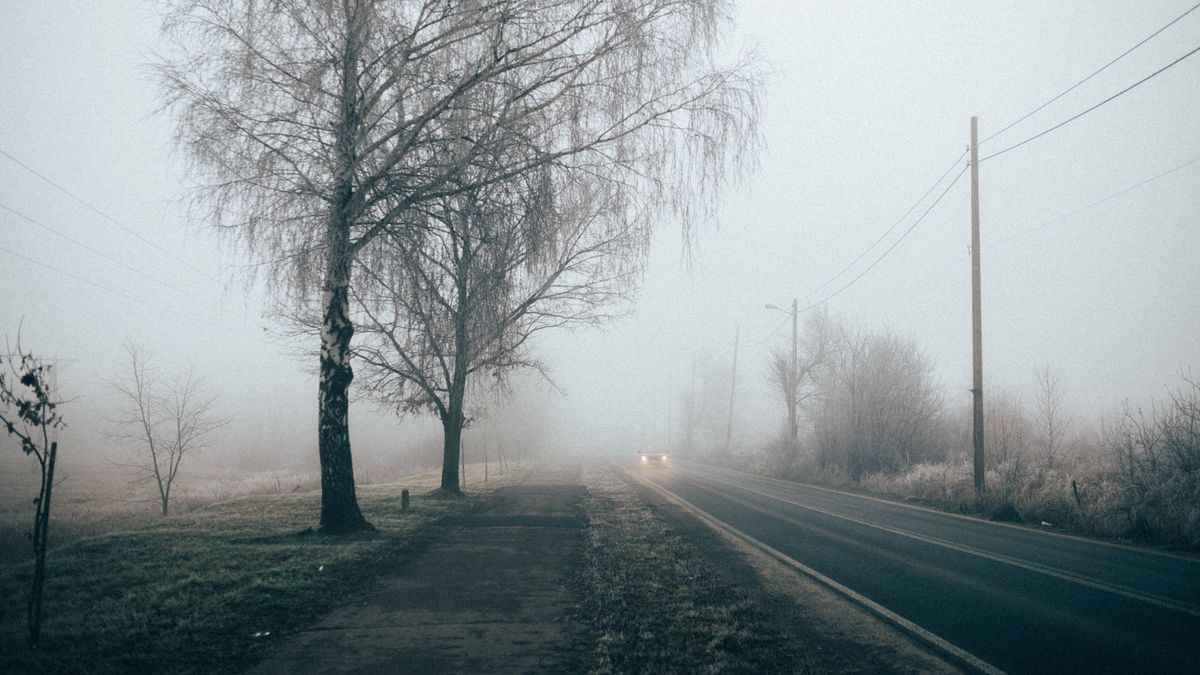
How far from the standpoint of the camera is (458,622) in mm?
5680

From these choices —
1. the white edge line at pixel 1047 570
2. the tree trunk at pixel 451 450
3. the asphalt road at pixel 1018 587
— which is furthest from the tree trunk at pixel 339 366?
the white edge line at pixel 1047 570

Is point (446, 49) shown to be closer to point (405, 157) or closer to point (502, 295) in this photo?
point (405, 157)

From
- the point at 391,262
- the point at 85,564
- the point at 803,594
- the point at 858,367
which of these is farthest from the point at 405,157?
the point at 858,367

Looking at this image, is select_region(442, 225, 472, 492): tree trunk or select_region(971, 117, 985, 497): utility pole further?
select_region(971, 117, 985, 497): utility pole

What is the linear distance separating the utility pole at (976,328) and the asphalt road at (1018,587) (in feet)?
14.4

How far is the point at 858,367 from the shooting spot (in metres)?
27.2

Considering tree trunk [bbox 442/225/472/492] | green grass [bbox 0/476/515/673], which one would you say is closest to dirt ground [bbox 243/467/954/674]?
green grass [bbox 0/476/515/673]

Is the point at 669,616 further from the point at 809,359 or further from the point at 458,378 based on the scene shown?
the point at 809,359

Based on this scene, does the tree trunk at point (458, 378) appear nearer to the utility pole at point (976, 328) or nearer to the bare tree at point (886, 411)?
the utility pole at point (976, 328)

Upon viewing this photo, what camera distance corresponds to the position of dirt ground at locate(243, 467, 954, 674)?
4.67 metres

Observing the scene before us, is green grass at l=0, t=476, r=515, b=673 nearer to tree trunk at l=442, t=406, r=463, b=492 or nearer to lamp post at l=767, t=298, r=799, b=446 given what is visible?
tree trunk at l=442, t=406, r=463, b=492

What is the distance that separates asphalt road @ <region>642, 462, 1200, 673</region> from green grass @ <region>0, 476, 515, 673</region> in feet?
18.9

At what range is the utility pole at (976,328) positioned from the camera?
54.4ft

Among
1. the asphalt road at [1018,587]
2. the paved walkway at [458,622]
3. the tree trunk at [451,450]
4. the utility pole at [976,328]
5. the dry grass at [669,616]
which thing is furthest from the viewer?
the tree trunk at [451,450]
